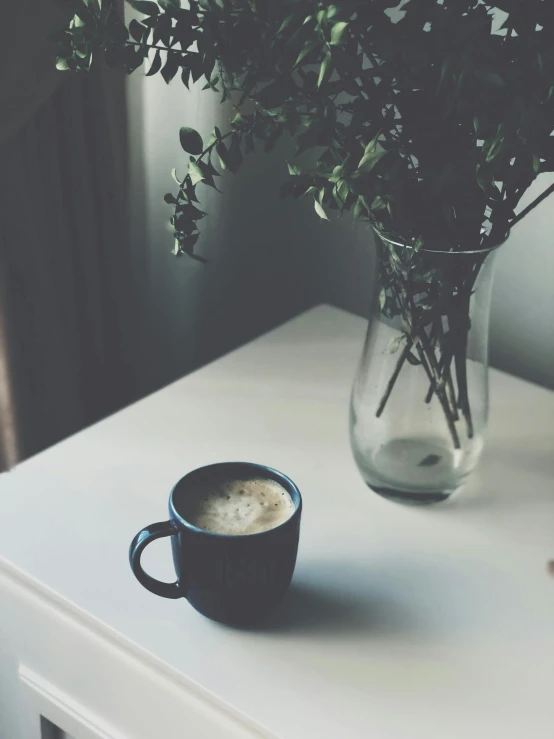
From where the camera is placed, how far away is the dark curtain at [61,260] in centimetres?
100

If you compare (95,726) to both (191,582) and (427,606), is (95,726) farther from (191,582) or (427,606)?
(427,606)

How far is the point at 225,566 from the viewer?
59 cm

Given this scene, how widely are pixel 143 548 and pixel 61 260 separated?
0.55m

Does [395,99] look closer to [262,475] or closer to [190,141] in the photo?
[190,141]

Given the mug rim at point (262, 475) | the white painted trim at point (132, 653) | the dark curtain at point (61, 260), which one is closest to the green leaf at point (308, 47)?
the mug rim at point (262, 475)

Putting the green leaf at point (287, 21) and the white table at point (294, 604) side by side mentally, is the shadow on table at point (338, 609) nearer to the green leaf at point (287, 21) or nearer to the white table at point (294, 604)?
the white table at point (294, 604)

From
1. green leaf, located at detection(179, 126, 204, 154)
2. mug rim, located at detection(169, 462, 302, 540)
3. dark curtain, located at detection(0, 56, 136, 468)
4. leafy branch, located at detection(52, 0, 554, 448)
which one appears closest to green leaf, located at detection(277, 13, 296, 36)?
leafy branch, located at detection(52, 0, 554, 448)

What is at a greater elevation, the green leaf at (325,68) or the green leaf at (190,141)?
the green leaf at (325,68)

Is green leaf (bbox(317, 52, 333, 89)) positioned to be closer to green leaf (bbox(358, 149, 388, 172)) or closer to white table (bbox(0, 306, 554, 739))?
green leaf (bbox(358, 149, 388, 172))

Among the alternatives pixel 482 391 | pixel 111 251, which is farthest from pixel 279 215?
pixel 482 391

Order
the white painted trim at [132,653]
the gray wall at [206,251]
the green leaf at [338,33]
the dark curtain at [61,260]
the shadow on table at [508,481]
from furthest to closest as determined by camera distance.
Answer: the gray wall at [206,251] → the dark curtain at [61,260] → the shadow on table at [508,481] → the white painted trim at [132,653] → the green leaf at [338,33]

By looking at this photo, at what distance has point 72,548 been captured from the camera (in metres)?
0.70

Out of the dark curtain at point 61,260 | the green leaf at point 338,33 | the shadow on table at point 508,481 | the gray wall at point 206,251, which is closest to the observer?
the green leaf at point 338,33

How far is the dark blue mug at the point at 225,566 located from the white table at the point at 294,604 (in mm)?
26
